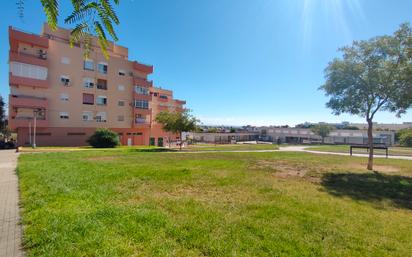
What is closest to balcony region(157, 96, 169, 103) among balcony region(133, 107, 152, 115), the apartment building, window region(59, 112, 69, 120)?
the apartment building

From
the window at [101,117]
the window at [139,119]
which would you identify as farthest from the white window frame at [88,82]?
the window at [139,119]

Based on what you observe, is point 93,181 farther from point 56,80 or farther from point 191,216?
point 56,80

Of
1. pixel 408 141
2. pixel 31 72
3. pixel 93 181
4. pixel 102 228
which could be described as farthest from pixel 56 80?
pixel 408 141

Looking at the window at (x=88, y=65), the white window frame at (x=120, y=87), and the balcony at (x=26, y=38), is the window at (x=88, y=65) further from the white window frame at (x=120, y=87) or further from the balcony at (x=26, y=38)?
the balcony at (x=26, y=38)

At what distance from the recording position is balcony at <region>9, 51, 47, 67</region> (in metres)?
30.0

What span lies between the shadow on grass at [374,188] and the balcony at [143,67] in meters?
40.8

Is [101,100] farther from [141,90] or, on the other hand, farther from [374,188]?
[374,188]

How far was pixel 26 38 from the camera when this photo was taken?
30.9 m

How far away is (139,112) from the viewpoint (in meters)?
44.5

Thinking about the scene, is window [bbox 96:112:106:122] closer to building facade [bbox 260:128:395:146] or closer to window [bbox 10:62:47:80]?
window [bbox 10:62:47:80]

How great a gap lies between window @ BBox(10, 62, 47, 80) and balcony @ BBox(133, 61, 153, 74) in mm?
15418

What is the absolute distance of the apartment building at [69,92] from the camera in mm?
30984

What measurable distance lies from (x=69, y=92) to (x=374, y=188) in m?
39.7

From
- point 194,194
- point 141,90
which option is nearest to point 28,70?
point 141,90
